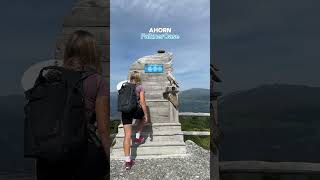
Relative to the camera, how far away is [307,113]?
549 centimetres

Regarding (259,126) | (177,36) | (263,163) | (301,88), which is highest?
(177,36)

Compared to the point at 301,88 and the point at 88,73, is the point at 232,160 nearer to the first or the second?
the point at 301,88

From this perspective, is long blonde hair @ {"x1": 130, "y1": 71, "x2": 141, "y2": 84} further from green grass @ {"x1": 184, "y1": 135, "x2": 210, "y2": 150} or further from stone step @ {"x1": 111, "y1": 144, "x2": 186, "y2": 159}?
green grass @ {"x1": 184, "y1": 135, "x2": 210, "y2": 150}

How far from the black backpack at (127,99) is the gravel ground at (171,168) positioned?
369 mm

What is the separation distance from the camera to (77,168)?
3633 mm

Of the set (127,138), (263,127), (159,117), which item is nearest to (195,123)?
(159,117)

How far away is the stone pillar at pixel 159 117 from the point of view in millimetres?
4105

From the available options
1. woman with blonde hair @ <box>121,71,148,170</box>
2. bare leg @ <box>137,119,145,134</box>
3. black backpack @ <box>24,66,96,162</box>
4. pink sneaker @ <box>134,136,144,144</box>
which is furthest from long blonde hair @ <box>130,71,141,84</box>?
black backpack @ <box>24,66,96,162</box>

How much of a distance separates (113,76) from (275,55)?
165cm

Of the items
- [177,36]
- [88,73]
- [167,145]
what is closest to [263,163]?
[167,145]

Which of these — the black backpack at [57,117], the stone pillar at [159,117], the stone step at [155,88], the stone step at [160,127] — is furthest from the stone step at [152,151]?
the black backpack at [57,117]

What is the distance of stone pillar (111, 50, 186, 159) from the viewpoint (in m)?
4.11

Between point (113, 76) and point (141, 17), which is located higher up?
point (141, 17)

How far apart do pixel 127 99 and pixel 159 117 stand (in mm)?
257
